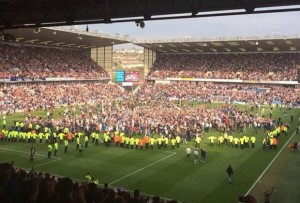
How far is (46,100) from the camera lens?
5569 centimetres

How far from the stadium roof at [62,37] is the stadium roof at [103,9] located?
35695 millimetres

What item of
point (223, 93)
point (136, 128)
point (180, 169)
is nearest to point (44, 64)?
point (223, 93)

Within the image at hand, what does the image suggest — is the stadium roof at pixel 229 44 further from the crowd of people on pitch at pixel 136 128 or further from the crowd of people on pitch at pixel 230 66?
the crowd of people on pitch at pixel 136 128

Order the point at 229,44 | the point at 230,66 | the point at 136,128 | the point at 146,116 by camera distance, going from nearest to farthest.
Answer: the point at 136,128, the point at 146,116, the point at 229,44, the point at 230,66

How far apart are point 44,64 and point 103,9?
5450cm

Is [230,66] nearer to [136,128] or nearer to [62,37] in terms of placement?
[62,37]

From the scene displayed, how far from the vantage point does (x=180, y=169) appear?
72.6 feet

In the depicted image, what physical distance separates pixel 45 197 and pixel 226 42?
→ 6379 cm

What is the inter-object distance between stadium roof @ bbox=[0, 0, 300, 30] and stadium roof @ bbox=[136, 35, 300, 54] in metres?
51.6

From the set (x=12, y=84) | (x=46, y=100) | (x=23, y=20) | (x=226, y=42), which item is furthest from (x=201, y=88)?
(x=23, y=20)

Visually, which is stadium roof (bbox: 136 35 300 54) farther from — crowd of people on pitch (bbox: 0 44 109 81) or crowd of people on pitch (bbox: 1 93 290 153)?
crowd of people on pitch (bbox: 1 93 290 153)

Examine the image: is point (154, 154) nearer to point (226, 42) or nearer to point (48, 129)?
point (48, 129)

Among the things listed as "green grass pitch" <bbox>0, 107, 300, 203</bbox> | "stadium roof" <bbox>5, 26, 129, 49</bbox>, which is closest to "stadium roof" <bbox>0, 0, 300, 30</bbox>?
"green grass pitch" <bbox>0, 107, 300, 203</bbox>

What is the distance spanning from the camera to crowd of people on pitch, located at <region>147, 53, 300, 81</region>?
70.1 meters
